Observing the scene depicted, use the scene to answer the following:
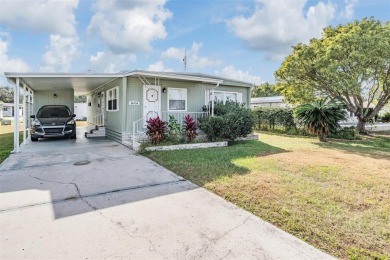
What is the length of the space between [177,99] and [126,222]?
27.9 ft

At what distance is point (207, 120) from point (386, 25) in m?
12.2

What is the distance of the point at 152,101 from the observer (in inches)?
416

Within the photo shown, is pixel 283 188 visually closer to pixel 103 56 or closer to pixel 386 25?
pixel 386 25

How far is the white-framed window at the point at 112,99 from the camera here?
11.3m

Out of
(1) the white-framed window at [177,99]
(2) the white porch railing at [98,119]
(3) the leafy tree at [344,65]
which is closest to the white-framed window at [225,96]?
(1) the white-framed window at [177,99]

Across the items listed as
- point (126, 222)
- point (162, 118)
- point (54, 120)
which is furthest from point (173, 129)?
point (126, 222)

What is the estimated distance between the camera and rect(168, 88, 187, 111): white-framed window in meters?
11.1

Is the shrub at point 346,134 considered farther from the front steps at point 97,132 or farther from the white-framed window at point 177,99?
the front steps at point 97,132

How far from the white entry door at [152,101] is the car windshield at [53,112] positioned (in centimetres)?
480

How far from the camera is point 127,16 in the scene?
42.4 ft

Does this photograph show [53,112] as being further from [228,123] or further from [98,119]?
[228,123]

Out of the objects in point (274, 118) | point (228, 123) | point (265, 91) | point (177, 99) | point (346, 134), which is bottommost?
point (346, 134)

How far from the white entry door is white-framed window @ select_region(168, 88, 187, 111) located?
59cm

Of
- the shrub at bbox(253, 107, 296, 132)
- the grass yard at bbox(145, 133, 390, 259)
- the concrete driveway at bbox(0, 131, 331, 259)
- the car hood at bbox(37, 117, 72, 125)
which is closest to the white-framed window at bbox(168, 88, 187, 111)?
the grass yard at bbox(145, 133, 390, 259)
